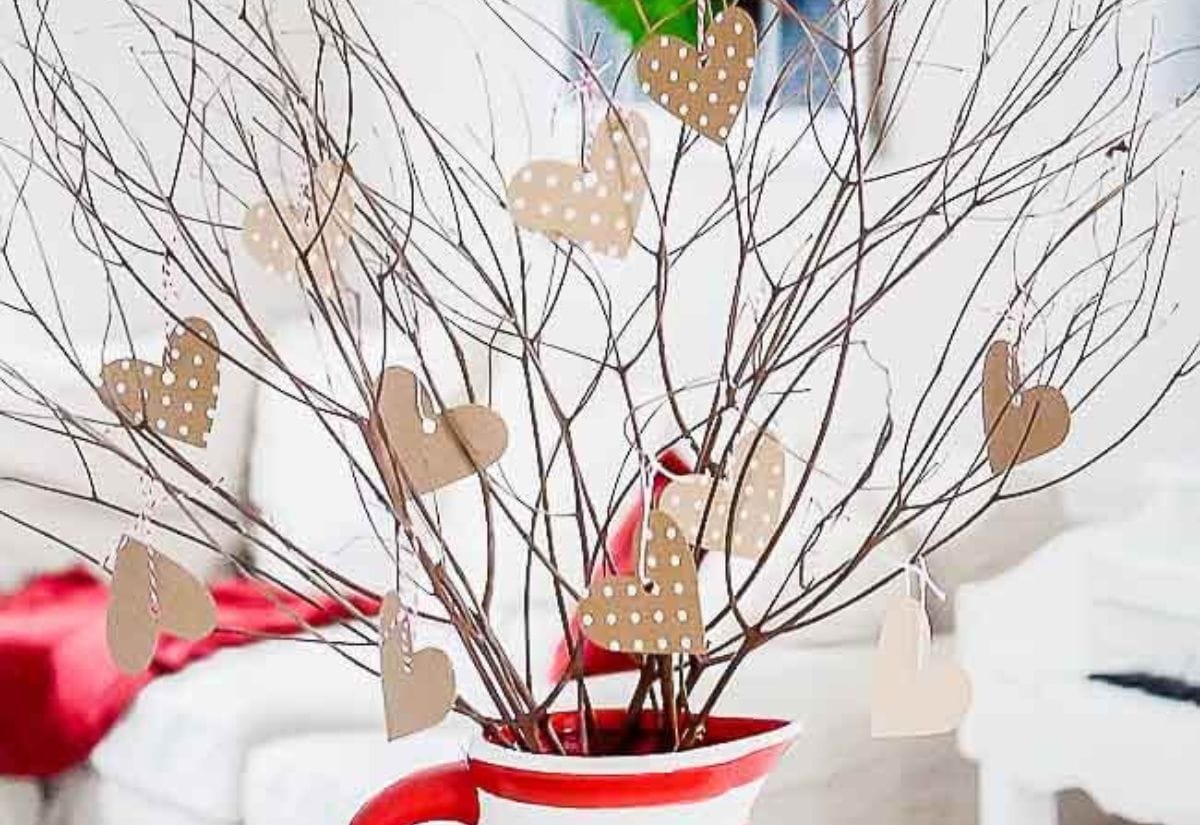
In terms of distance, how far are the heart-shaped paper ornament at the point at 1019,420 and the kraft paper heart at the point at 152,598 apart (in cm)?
27

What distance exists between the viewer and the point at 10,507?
2.85 m

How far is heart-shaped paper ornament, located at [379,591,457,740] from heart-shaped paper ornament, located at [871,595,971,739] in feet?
0.55

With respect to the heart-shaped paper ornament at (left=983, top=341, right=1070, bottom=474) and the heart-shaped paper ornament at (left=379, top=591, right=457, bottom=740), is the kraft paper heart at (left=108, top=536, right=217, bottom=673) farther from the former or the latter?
the heart-shaped paper ornament at (left=983, top=341, right=1070, bottom=474)

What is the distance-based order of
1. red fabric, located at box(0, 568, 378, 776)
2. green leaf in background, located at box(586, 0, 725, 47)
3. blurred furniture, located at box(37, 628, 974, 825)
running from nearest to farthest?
blurred furniture, located at box(37, 628, 974, 825) → red fabric, located at box(0, 568, 378, 776) → green leaf in background, located at box(586, 0, 725, 47)

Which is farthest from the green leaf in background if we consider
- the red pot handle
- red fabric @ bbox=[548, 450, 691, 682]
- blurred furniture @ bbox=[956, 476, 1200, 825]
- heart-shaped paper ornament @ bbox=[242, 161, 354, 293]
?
the red pot handle

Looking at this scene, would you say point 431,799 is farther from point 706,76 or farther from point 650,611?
point 706,76

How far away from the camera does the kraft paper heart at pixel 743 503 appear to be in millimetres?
699

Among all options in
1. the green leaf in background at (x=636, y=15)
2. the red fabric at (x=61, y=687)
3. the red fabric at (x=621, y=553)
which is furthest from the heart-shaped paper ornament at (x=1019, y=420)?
the green leaf in background at (x=636, y=15)

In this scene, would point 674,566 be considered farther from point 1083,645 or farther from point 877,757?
point 877,757

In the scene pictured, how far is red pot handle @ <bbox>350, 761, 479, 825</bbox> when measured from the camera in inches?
25.6

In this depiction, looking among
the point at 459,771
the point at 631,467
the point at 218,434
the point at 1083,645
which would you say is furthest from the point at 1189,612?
Result: the point at 218,434

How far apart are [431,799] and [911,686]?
180 mm

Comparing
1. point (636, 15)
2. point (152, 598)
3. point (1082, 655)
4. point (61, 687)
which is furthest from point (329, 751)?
point (152, 598)

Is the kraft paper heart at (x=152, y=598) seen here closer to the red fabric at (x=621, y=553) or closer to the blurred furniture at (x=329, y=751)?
the red fabric at (x=621, y=553)
